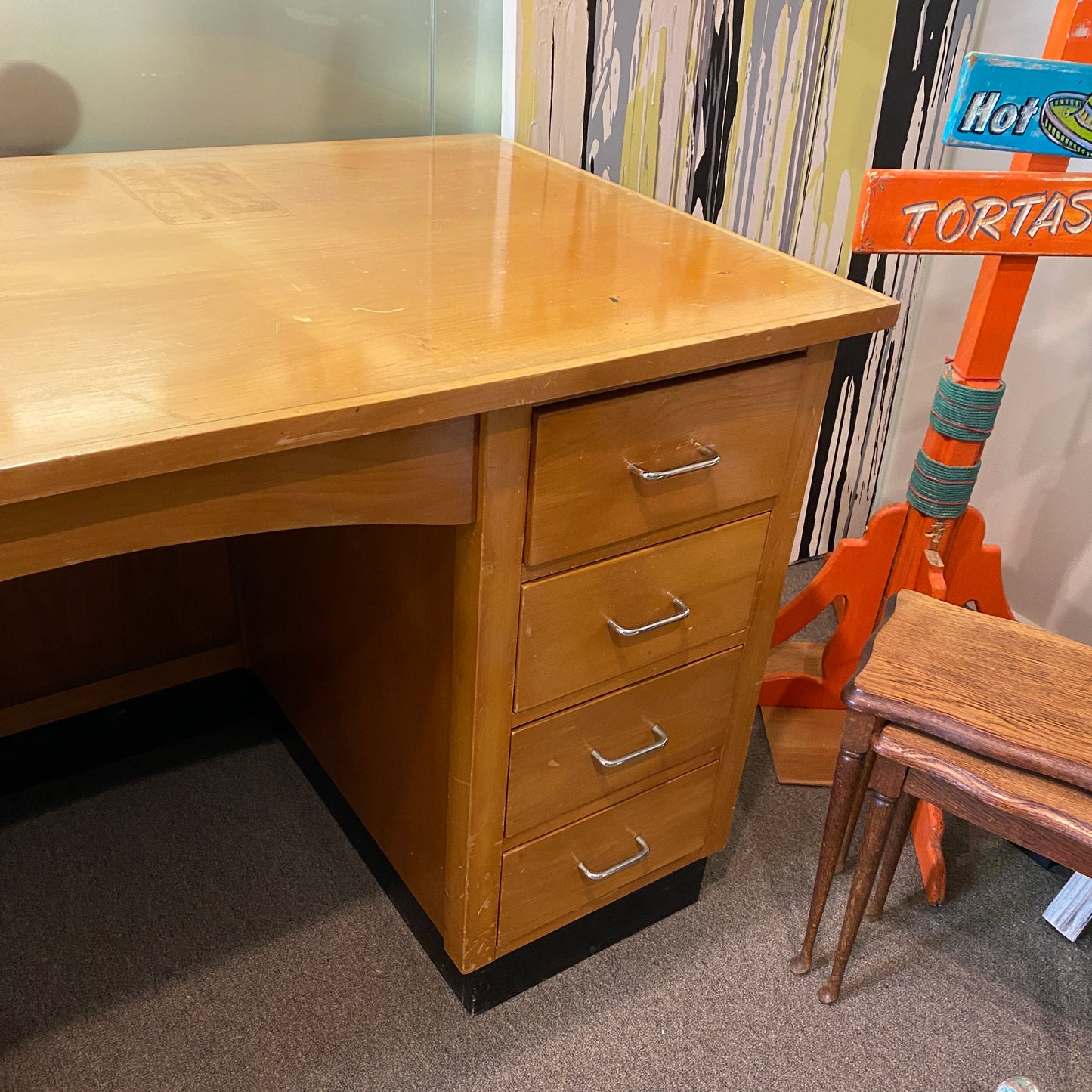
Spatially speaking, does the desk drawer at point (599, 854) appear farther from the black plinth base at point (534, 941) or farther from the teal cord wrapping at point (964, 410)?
the teal cord wrapping at point (964, 410)

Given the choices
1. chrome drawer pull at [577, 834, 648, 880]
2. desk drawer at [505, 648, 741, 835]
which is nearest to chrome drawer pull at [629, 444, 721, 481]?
desk drawer at [505, 648, 741, 835]

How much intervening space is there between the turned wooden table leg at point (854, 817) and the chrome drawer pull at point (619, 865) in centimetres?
22

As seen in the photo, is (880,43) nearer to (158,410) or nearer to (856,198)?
(856,198)

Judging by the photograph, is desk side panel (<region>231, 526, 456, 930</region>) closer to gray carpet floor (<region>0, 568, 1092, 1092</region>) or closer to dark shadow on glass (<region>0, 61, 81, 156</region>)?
gray carpet floor (<region>0, 568, 1092, 1092</region>)

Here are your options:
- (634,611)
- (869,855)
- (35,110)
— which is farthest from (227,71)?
(869,855)

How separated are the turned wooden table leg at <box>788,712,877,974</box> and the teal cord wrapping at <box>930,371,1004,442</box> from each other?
0.44 m

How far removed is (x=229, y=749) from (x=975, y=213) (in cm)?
120

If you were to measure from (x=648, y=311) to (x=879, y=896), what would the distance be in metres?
0.84

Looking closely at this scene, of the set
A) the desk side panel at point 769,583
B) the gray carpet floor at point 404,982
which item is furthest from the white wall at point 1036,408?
the desk side panel at point 769,583

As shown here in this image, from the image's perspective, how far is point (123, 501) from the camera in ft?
2.24

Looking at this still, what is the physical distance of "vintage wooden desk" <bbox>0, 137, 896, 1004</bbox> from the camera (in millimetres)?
715

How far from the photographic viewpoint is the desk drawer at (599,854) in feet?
3.60

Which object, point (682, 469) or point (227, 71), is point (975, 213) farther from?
point (227, 71)

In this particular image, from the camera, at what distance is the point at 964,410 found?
1314mm
